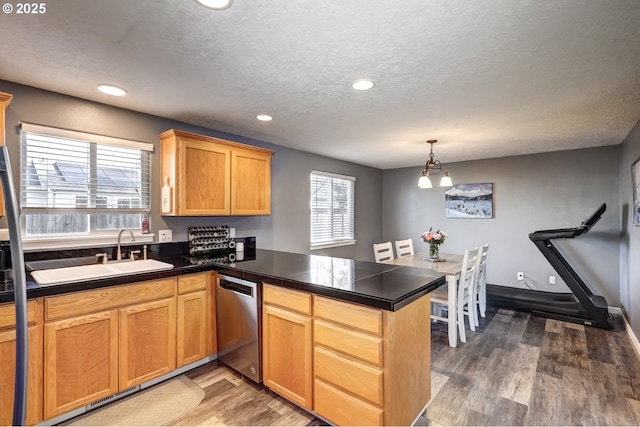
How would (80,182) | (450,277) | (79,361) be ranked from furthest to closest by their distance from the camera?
(450,277) → (80,182) → (79,361)

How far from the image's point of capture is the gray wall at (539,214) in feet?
13.2

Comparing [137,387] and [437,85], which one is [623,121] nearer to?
[437,85]

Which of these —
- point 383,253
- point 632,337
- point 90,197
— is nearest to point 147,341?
point 90,197

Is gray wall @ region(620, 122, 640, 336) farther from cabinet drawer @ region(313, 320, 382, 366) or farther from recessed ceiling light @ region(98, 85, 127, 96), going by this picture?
recessed ceiling light @ region(98, 85, 127, 96)

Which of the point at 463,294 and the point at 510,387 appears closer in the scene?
the point at 510,387

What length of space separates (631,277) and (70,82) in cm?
546

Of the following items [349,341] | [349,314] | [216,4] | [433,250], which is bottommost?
[349,341]

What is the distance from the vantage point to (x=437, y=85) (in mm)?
2131

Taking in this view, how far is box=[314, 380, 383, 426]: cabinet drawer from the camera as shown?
5.27ft

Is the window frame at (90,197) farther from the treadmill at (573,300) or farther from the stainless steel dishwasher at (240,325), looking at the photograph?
the treadmill at (573,300)

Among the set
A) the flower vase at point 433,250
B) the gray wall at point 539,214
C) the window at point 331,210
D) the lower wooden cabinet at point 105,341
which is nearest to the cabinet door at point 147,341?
the lower wooden cabinet at point 105,341

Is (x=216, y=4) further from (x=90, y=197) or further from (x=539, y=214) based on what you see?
(x=539, y=214)

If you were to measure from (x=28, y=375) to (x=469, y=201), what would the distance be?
5.42 meters

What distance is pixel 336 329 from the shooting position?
1750 millimetres
